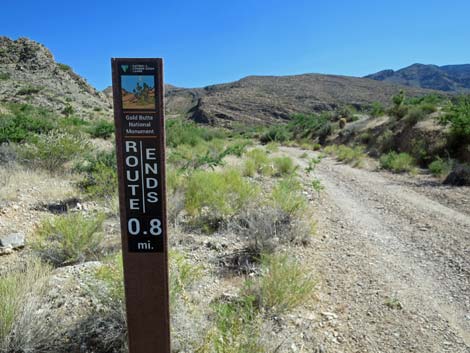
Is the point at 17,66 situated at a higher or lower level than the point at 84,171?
higher

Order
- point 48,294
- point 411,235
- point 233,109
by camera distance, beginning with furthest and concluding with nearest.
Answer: point 233,109 < point 411,235 < point 48,294

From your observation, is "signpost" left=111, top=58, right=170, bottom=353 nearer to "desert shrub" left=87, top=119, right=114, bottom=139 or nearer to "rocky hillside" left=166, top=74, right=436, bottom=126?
"desert shrub" left=87, top=119, right=114, bottom=139

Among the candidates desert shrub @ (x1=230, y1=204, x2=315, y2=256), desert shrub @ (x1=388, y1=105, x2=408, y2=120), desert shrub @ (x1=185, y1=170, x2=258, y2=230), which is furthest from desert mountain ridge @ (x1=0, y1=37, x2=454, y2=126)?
desert shrub @ (x1=230, y1=204, x2=315, y2=256)

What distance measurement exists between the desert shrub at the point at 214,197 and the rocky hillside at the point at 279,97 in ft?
174

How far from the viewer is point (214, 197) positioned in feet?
18.1

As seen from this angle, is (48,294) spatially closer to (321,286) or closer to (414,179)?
(321,286)

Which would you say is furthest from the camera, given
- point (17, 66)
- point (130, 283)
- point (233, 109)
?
point (233, 109)

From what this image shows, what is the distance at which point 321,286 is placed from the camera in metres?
3.81

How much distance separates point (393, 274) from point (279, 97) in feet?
220

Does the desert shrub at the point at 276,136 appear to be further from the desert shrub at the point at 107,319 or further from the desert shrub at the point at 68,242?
the desert shrub at the point at 107,319

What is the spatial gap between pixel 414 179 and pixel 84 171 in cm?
1020

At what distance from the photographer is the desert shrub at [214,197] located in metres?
5.44

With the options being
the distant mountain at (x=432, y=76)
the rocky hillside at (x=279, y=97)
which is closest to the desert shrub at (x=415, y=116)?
the rocky hillside at (x=279, y=97)

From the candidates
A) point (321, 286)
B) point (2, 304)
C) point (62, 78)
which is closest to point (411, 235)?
point (321, 286)
